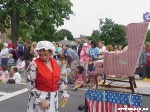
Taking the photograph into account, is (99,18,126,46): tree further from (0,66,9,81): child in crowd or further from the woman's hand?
the woman's hand

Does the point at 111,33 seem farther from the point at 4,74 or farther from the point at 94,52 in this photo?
the point at 4,74

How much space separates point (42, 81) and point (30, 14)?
25.6 m

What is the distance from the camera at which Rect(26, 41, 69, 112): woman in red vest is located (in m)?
4.82

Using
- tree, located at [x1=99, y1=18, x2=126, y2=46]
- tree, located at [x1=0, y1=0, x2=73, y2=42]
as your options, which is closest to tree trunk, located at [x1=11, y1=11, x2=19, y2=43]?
tree, located at [x1=0, y1=0, x2=73, y2=42]

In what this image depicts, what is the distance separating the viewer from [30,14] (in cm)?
2997

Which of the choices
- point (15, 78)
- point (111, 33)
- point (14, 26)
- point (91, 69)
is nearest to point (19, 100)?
point (15, 78)

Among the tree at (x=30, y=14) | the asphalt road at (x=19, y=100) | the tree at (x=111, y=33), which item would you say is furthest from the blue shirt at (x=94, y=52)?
the tree at (x=111, y=33)

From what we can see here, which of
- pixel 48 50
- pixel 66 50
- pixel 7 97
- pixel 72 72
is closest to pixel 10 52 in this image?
pixel 66 50

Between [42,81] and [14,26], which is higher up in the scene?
[14,26]

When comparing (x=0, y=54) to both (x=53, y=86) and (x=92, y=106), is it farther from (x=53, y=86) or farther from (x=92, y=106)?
(x=53, y=86)

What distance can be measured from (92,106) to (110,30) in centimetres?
5198

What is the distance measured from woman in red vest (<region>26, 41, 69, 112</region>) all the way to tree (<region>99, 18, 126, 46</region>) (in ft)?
165

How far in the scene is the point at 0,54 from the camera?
16.5 m

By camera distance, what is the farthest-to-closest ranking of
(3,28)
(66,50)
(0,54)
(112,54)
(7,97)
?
(3,28) → (0,54) → (66,50) → (7,97) → (112,54)
